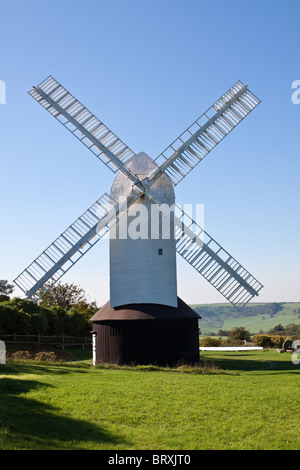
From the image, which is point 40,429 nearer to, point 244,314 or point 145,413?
point 145,413

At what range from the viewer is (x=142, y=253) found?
74.2 ft

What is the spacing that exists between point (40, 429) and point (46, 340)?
2490 cm

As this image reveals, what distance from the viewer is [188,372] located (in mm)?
19406

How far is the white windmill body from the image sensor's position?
74.0ft

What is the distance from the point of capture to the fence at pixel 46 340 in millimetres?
31219

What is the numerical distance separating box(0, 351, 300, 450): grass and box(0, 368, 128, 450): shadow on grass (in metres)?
0.02

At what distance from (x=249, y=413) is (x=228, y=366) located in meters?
12.4

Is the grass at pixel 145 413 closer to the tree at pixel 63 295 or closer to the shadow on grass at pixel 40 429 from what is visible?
the shadow on grass at pixel 40 429

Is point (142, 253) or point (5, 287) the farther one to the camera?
point (5, 287)

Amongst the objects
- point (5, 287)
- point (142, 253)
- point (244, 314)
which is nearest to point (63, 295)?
point (5, 287)

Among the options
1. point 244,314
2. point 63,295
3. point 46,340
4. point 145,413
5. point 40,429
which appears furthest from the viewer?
point 244,314

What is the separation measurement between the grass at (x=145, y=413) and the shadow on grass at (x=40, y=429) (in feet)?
0.07

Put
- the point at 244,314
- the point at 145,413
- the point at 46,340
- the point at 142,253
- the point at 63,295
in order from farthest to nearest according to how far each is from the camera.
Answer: the point at 244,314 < the point at 63,295 < the point at 46,340 < the point at 142,253 < the point at 145,413

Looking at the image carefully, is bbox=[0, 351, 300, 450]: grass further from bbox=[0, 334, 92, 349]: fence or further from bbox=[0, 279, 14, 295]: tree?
bbox=[0, 279, 14, 295]: tree
